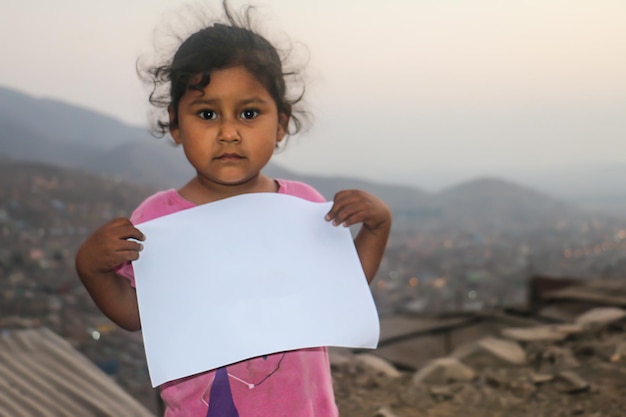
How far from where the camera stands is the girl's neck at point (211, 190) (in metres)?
0.94

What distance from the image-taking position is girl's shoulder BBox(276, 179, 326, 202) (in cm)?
99

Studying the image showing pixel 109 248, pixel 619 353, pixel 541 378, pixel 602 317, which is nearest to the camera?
pixel 109 248

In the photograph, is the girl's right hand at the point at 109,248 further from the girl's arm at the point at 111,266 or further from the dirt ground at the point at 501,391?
the dirt ground at the point at 501,391

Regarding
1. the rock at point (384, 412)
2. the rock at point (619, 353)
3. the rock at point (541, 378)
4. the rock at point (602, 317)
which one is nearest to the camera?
the rock at point (384, 412)

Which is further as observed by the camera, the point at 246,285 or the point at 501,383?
the point at 501,383

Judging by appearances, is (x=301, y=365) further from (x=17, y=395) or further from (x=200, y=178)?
(x=17, y=395)

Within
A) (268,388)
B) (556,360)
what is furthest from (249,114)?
(556,360)

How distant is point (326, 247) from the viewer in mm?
914

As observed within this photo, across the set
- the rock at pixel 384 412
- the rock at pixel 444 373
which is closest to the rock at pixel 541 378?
the rock at pixel 444 373

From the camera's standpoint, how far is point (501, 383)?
89.8 inches

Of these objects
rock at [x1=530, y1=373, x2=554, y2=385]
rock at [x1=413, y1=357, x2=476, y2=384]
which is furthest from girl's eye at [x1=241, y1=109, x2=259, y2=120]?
rock at [x1=530, y1=373, x2=554, y2=385]

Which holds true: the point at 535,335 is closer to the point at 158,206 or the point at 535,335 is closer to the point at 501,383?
the point at 501,383

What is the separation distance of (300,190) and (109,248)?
311mm

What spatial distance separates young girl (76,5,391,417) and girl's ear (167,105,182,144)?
0.01 metres
